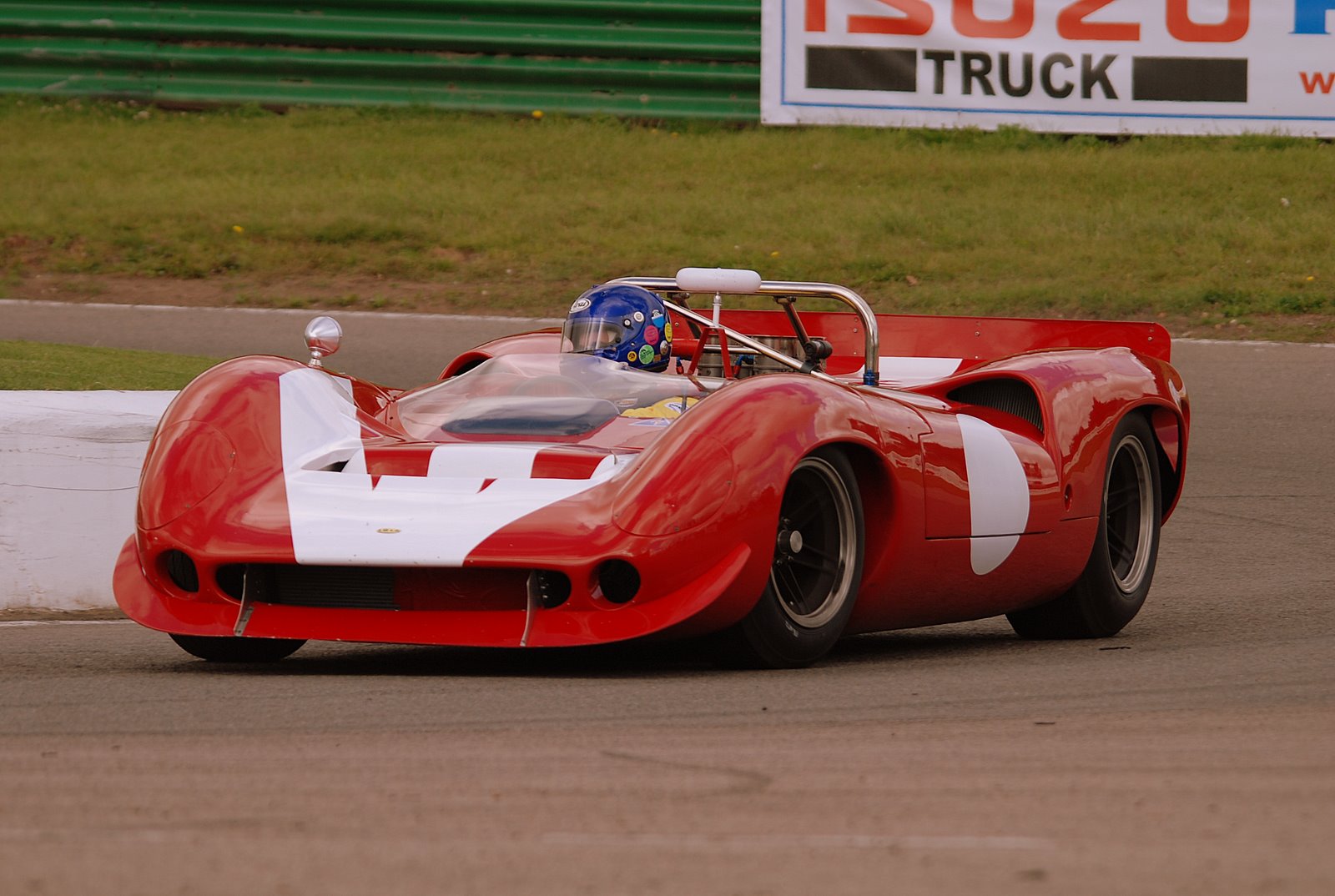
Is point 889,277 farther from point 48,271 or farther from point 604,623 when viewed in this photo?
point 604,623

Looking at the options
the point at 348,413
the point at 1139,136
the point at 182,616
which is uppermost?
the point at 1139,136

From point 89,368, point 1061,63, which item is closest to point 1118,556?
point 89,368

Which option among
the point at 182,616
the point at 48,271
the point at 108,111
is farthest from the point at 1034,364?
the point at 108,111

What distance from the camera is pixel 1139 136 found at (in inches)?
622

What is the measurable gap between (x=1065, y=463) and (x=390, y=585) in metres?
2.02

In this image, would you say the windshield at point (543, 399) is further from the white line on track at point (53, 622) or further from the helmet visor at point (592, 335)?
the white line on track at point (53, 622)

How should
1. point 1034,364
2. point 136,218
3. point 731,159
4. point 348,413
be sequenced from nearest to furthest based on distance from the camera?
point 348,413
point 1034,364
point 136,218
point 731,159

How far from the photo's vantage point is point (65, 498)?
6.37 m

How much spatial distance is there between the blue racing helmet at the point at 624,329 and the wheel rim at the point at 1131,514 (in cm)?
142

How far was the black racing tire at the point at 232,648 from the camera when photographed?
5129 millimetres

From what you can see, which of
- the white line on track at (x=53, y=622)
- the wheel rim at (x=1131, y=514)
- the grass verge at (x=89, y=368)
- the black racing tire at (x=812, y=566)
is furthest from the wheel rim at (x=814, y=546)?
the grass verge at (x=89, y=368)

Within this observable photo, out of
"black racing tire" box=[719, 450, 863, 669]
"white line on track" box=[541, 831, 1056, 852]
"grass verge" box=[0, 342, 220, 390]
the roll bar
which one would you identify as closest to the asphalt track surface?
"white line on track" box=[541, 831, 1056, 852]

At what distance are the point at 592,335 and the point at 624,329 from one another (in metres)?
0.10

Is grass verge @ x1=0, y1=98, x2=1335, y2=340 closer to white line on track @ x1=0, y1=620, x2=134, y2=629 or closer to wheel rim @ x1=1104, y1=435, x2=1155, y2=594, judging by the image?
wheel rim @ x1=1104, y1=435, x2=1155, y2=594
